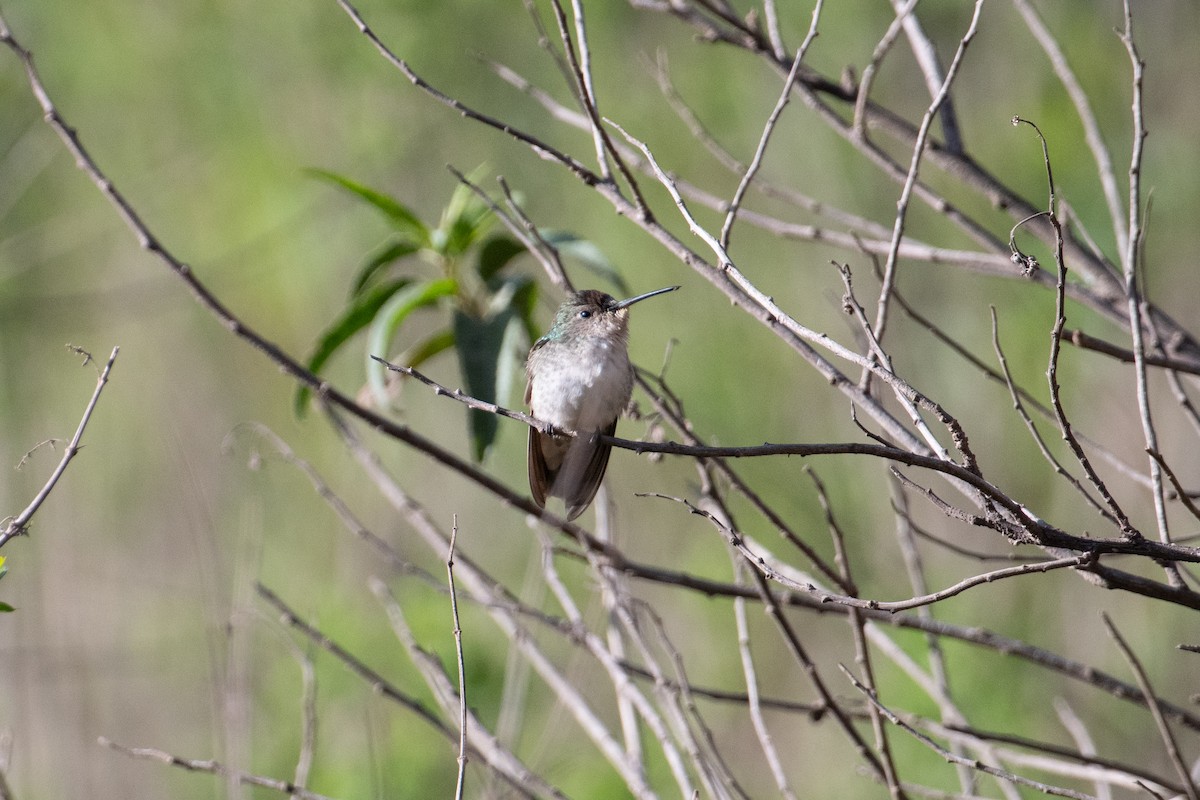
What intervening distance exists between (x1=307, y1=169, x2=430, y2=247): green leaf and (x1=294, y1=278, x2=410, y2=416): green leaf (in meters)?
0.14

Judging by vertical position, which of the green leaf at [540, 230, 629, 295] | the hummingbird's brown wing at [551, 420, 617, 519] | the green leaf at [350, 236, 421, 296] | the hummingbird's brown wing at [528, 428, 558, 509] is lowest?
the hummingbird's brown wing at [551, 420, 617, 519]

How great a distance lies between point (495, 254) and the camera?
3115mm

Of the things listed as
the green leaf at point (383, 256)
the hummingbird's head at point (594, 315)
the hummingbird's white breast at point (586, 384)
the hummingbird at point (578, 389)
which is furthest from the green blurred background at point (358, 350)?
the green leaf at point (383, 256)

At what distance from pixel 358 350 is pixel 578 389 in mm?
4019

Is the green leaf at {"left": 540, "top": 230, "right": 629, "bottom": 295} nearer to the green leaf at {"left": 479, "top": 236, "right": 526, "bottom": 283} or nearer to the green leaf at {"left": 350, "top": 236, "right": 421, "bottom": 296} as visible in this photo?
the green leaf at {"left": 479, "top": 236, "right": 526, "bottom": 283}

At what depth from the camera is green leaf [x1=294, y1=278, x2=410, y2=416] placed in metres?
2.99

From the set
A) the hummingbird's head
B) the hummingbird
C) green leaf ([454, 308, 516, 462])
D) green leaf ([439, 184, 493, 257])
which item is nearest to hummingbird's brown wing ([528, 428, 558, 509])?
the hummingbird

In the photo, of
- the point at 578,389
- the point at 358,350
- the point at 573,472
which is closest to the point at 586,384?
the point at 578,389

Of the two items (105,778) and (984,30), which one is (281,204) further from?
(984,30)

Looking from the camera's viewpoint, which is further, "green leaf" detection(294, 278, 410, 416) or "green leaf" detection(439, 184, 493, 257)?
"green leaf" detection(439, 184, 493, 257)

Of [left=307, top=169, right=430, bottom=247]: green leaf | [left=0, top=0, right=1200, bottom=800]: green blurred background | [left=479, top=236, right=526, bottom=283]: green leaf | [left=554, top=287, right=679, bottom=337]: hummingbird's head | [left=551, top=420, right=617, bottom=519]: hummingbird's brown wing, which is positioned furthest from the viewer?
[left=0, top=0, right=1200, bottom=800]: green blurred background

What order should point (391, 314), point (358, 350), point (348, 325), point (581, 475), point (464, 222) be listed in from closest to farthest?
point (391, 314), point (348, 325), point (464, 222), point (581, 475), point (358, 350)

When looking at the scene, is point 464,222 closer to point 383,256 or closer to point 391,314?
point 383,256

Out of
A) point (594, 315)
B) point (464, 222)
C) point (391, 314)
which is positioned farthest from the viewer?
point (594, 315)
